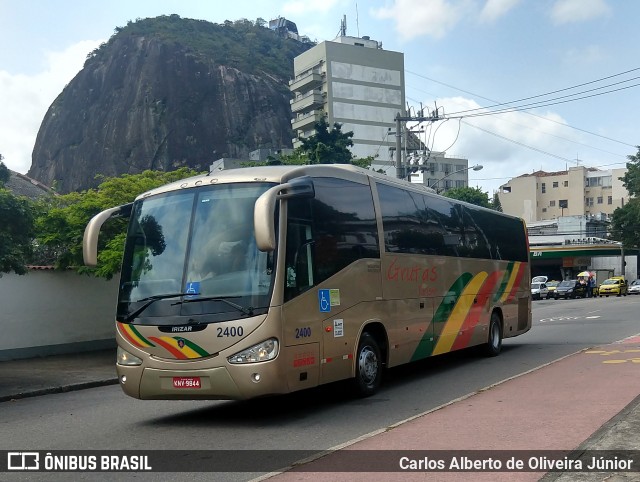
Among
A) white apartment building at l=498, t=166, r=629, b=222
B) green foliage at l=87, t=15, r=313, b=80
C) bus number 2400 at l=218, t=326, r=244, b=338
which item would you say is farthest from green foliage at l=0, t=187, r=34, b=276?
green foliage at l=87, t=15, r=313, b=80

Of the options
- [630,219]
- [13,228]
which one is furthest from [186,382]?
[630,219]

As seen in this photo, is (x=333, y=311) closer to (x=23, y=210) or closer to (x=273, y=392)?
(x=273, y=392)

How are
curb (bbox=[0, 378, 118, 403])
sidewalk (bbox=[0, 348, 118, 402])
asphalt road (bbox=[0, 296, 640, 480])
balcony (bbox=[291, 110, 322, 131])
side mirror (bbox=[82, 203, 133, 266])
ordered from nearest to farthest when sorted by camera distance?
1. asphalt road (bbox=[0, 296, 640, 480])
2. side mirror (bbox=[82, 203, 133, 266])
3. curb (bbox=[0, 378, 118, 403])
4. sidewalk (bbox=[0, 348, 118, 402])
5. balcony (bbox=[291, 110, 322, 131])

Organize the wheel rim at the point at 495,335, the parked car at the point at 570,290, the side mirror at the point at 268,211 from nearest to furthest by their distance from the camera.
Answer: the side mirror at the point at 268,211
the wheel rim at the point at 495,335
the parked car at the point at 570,290

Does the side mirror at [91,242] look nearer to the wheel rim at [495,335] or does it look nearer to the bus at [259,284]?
the bus at [259,284]

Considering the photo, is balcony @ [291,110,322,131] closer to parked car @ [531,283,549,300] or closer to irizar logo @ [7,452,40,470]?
parked car @ [531,283,549,300]

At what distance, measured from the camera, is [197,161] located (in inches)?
4476

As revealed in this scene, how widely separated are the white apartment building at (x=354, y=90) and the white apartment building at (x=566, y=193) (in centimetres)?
3286

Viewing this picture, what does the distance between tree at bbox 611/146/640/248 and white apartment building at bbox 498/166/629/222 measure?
139 ft

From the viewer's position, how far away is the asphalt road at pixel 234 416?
8125 millimetres

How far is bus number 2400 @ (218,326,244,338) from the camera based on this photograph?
8719 mm

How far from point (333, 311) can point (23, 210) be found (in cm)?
679

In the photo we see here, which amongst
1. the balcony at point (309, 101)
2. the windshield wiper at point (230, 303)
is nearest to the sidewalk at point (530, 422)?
the windshield wiper at point (230, 303)

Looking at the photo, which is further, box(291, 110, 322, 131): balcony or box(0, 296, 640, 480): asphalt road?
box(291, 110, 322, 131): balcony
